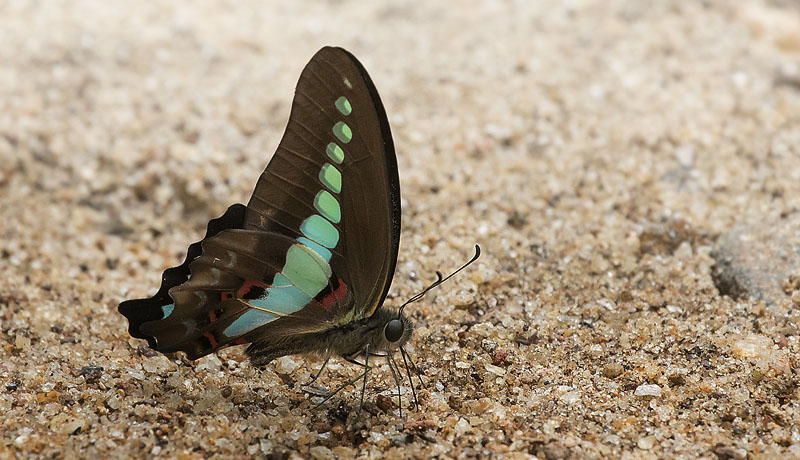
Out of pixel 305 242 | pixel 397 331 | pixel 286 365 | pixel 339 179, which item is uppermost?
pixel 339 179

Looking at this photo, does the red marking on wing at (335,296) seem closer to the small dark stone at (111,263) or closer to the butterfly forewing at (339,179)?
the butterfly forewing at (339,179)

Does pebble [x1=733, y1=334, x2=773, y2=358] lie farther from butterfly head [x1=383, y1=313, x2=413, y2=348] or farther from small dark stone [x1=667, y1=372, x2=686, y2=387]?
butterfly head [x1=383, y1=313, x2=413, y2=348]

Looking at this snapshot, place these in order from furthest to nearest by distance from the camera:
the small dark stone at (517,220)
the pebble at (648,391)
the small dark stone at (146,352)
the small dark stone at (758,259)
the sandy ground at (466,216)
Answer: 1. the small dark stone at (517,220)
2. the small dark stone at (758,259)
3. the small dark stone at (146,352)
4. the pebble at (648,391)
5. the sandy ground at (466,216)

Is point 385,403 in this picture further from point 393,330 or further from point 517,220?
point 517,220

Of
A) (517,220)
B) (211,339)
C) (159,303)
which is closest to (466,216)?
(517,220)

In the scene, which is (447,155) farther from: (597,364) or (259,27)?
(259,27)

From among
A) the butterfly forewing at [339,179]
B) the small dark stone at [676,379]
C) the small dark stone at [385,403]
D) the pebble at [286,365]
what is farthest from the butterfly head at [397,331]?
the small dark stone at [676,379]

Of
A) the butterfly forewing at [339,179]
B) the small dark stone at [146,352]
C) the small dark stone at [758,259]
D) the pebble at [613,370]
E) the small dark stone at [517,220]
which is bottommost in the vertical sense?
the pebble at [613,370]

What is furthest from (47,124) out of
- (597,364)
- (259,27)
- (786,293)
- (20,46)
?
(786,293)
